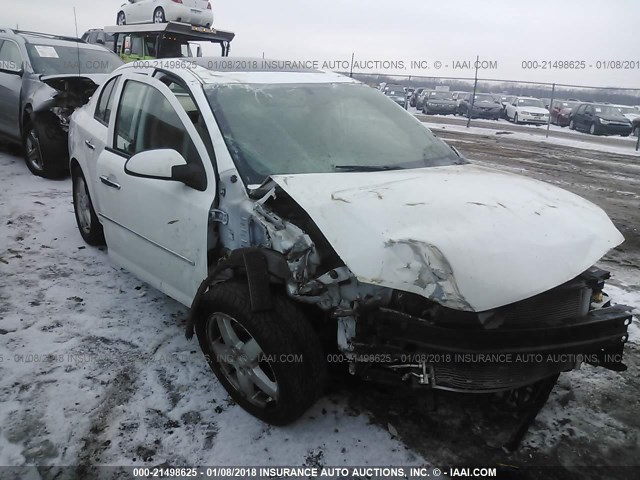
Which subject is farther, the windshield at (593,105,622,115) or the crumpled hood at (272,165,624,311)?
the windshield at (593,105,622,115)

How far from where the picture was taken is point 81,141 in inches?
169

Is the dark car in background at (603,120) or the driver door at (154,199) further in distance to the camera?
the dark car in background at (603,120)

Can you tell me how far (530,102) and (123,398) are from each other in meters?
25.3

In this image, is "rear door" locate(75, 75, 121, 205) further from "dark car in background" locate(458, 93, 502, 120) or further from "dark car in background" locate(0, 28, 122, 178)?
"dark car in background" locate(458, 93, 502, 120)

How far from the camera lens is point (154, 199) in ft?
10.1

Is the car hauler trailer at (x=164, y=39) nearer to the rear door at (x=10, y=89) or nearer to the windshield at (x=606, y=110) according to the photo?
the rear door at (x=10, y=89)

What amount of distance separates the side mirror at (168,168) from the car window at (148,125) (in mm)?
100

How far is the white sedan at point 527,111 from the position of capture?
22.5m

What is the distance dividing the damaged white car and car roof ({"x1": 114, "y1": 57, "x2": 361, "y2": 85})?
27 millimetres

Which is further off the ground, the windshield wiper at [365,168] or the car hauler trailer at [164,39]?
the car hauler trailer at [164,39]

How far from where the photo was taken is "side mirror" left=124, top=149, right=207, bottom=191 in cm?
273

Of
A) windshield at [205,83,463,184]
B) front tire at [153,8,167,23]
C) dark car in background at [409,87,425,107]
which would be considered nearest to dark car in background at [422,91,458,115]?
dark car in background at [409,87,425,107]

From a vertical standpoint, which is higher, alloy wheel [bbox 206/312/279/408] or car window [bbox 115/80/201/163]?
car window [bbox 115/80/201/163]

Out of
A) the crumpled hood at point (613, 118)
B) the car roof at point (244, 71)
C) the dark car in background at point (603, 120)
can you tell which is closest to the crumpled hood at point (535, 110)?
the dark car in background at point (603, 120)
